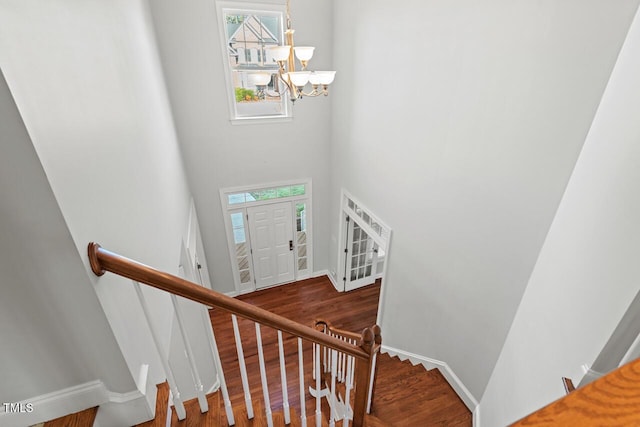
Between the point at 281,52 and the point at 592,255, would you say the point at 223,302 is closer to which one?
the point at 592,255

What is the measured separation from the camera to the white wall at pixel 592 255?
1.23 m

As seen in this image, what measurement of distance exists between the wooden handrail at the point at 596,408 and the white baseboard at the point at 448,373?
118 inches

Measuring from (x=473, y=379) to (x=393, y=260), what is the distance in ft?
4.76

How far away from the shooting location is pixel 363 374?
1516mm

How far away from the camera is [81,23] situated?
4.80ft

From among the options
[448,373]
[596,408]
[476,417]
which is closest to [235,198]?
[448,373]

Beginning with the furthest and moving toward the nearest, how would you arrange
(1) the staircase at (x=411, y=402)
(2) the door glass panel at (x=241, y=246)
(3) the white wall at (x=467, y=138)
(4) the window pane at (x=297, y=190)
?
(4) the window pane at (x=297, y=190), (2) the door glass panel at (x=241, y=246), (1) the staircase at (x=411, y=402), (3) the white wall at (x=467, y=138)

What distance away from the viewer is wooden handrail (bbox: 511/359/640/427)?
438 millimetres

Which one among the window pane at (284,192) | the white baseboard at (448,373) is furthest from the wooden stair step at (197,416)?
the window pane at (284,192)

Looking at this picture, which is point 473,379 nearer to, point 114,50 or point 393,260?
point 393,260

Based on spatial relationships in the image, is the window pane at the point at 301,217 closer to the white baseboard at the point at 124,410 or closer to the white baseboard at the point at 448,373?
the white baseboard at the point at 448,373

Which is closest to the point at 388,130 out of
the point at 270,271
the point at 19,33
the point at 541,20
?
the point at 541,20

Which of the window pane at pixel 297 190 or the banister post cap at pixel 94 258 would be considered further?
the window pane at pixel 297 190

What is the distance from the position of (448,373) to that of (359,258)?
106 inches
